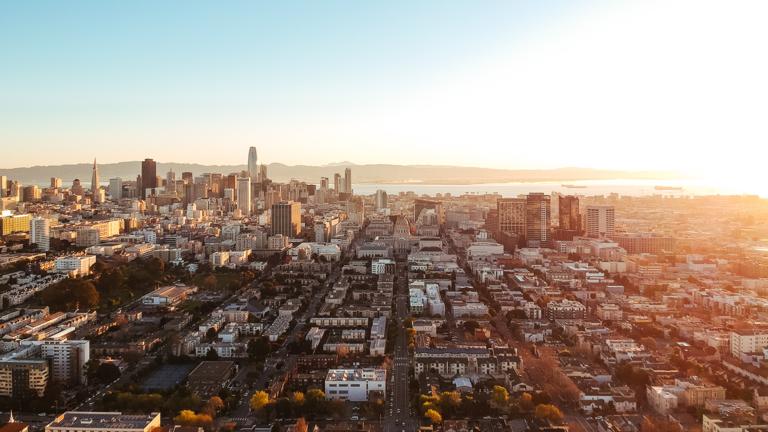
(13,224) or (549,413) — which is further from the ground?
(13,224)

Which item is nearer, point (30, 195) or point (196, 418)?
point (196, 418)

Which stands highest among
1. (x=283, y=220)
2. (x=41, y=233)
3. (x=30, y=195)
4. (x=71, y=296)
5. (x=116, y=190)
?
(x=116, y=190)

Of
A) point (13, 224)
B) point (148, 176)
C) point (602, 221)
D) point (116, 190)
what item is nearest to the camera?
point (13, 224)

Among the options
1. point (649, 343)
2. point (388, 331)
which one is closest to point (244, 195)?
point (388, 331)

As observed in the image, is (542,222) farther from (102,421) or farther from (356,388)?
(102,421)

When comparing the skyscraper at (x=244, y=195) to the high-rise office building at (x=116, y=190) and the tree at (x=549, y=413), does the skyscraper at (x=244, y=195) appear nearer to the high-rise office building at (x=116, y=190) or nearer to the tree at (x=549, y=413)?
the high-rise office building at (x=116, y=190)

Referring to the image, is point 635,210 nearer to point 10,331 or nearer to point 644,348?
point 644,348

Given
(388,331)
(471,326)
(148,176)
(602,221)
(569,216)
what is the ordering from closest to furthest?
(388,331) < (471,326) < (602,221) < (569,216) < (148,176)
